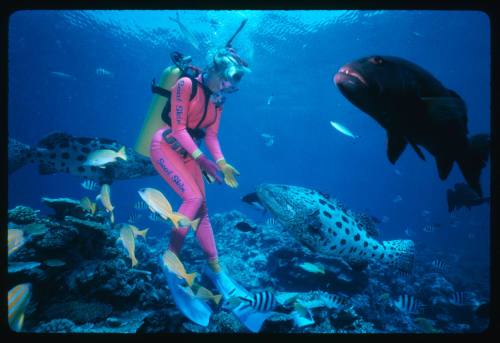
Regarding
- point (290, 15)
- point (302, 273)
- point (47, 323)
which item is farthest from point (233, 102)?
point (47, 323)

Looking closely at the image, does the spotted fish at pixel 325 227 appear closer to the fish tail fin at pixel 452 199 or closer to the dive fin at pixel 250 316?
the dive fin at pixel 250 316

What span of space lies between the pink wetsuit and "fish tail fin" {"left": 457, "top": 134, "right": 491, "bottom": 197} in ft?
11.7

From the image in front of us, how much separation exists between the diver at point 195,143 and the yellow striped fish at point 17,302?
182 cm

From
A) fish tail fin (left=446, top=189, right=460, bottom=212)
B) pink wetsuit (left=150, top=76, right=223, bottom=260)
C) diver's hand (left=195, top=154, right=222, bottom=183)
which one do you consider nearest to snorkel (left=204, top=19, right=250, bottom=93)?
pink wetsuit (left=150, top=76, right=223, bottom=260)

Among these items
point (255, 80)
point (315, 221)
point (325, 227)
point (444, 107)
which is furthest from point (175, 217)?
point (255, 80)

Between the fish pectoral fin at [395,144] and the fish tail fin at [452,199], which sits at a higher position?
the fish tail fin at [452,199]

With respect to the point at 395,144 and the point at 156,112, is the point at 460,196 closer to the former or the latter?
the point at 395,144

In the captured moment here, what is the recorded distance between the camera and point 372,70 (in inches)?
63.5

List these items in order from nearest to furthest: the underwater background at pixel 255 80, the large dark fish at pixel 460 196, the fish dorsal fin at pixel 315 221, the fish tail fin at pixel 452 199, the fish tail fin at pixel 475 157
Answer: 1. the fish tail fin at pixel 475 157
2. the fish dorsal fin at pixel 315 221
3. the large dark fish at pixel 460 196
4. the fish tail fin at pixel 452 199
5. the underwater background at pixel 255 80

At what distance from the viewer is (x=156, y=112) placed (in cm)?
529

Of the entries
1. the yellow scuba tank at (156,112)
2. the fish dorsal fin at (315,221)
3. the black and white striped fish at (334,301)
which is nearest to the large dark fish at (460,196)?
the black and white striped fish at (334,301)

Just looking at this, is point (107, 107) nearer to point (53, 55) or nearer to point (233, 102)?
point (53, 55)

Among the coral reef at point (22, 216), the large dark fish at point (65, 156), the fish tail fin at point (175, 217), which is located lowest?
the coral reef at point (22, 216)

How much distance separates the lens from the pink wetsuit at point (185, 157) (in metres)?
4.36
